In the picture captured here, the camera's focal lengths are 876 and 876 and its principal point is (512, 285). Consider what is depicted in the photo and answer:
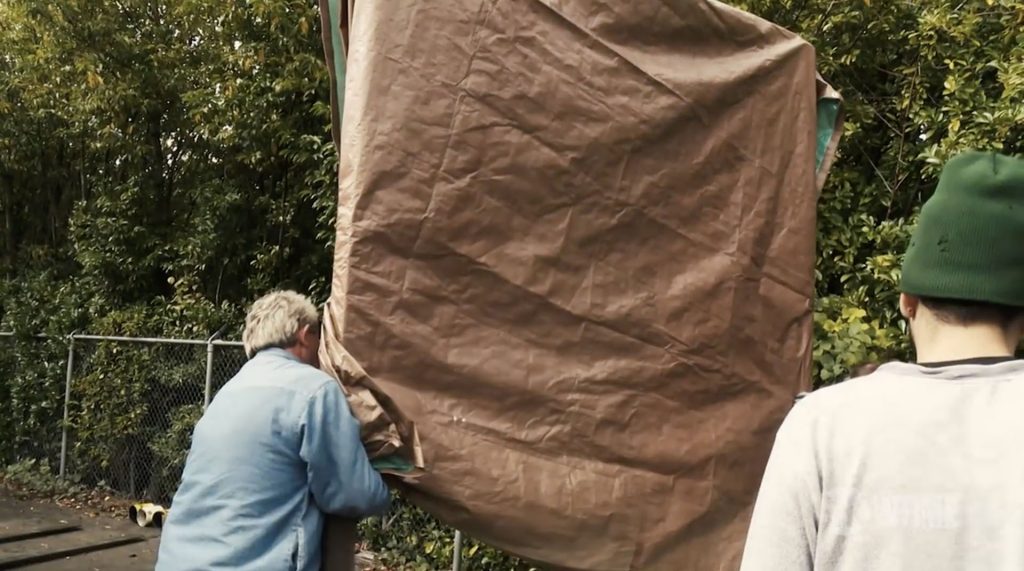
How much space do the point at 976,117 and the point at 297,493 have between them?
10.7 feet

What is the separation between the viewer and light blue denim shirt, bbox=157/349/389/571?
2.44m

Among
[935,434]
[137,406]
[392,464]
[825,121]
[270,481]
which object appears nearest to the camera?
[935,434]

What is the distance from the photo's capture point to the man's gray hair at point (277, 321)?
285cm

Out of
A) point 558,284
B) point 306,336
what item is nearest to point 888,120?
point 558,284

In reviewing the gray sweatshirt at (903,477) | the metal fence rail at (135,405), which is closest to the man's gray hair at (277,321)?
the gray sweatshirt at (903,477)

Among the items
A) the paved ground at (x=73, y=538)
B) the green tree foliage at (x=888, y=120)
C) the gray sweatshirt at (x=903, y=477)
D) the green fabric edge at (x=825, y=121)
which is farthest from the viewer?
the paved ground at (x=73, y=538)

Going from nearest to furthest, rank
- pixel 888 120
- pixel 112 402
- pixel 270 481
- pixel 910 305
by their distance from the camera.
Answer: pixel 910 305 < pixel 270 481 < pixel 888 120 < pixel 112 402

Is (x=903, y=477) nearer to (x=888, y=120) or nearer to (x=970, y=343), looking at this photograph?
(x=970, y=343)

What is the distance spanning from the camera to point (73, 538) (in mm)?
7629

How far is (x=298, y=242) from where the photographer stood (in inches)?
349

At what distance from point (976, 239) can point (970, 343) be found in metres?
0.16

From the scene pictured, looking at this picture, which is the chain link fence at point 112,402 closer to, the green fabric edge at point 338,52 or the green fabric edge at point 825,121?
the green fabric edge at point 338,52

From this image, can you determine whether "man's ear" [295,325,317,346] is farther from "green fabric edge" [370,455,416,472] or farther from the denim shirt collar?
"green fabric edge" [370,455,416,472]

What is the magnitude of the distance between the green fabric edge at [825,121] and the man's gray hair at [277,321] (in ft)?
5.67
